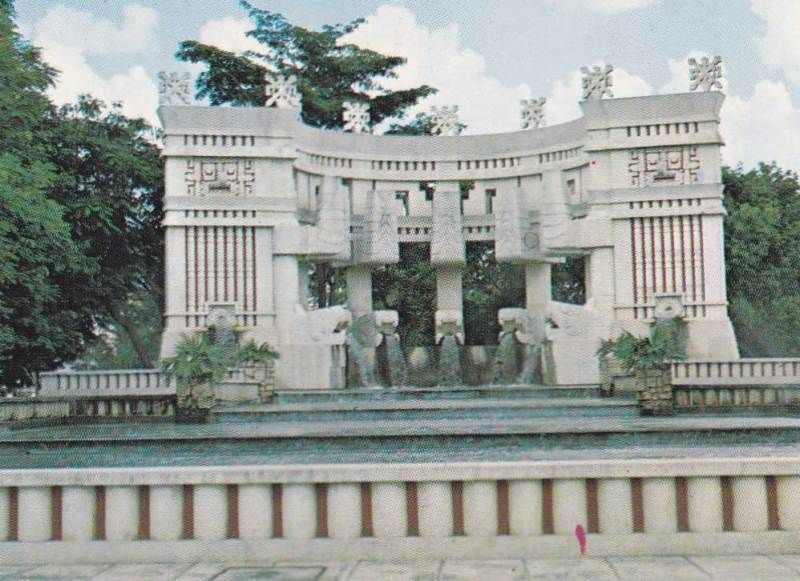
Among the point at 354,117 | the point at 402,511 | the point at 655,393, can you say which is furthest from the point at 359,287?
the point at 402,511

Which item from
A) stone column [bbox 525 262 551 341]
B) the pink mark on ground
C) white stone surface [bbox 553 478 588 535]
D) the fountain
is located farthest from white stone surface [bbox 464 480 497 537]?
stone column [bbox 525 262 551 341]

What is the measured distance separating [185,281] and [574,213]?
966cm

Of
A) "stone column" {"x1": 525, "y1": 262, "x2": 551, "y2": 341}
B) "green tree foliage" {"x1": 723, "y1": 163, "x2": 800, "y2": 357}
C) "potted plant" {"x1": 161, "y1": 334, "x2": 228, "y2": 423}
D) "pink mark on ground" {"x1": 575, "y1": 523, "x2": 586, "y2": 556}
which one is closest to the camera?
"pink mark on ground" {"x1": 575, "y1": 523, "x2": 586, "y2": 556}

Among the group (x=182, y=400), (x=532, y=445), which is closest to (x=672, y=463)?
(x=532, y=445)

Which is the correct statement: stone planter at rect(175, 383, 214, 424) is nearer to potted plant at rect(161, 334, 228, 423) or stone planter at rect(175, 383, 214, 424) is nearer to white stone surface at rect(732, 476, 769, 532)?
potted plant at rect(161, 334, 228, 423)

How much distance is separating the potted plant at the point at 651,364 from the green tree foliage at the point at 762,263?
1364cm

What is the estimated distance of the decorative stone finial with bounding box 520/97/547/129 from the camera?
2769 cm

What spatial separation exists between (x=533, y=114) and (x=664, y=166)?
4.50 meters

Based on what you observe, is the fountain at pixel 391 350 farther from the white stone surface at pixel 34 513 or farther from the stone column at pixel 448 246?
the white stone surface at pixel 34 513

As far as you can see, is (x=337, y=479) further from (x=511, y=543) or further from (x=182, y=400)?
(x=182, y=400)

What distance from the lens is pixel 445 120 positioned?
93.1ft

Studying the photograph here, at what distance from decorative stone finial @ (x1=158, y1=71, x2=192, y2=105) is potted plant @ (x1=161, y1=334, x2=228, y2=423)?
790cm

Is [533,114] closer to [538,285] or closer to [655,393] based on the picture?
[538,285]

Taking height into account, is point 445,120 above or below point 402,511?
above
